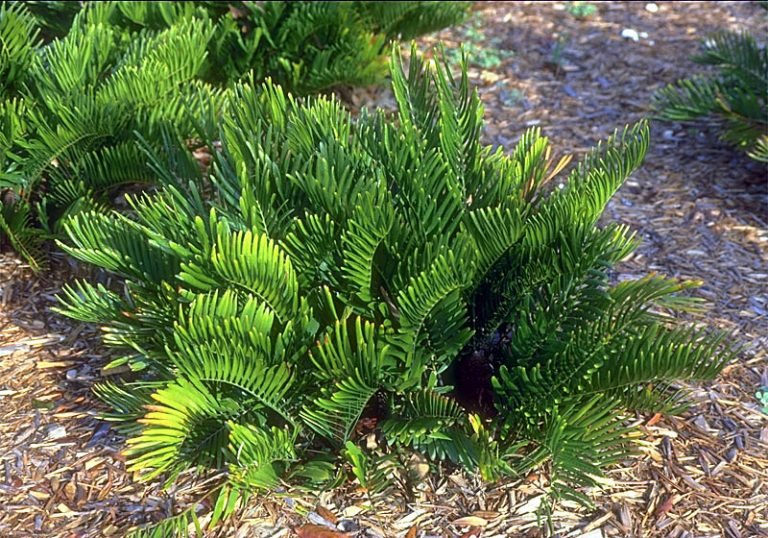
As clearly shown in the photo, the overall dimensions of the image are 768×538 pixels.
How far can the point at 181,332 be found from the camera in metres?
2.01

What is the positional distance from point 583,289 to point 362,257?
64 centimetres

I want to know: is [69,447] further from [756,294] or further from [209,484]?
[756,294]

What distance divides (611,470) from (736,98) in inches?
85.1

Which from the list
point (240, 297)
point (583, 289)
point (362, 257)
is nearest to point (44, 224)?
point (240, 297)

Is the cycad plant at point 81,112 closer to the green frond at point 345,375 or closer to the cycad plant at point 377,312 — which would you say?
the cycad plant at point 377,312

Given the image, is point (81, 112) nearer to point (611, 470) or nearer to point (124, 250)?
point (124, 250)

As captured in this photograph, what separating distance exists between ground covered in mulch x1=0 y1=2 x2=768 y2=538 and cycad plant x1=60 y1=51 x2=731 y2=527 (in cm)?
11

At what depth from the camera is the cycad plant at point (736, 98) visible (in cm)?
375

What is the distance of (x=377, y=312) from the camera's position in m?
2.34

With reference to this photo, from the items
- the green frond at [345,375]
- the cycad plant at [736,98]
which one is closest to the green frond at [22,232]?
the green frond at [345,375]

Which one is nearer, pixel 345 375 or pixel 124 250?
pixel 345 375

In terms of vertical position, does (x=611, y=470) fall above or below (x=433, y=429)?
below

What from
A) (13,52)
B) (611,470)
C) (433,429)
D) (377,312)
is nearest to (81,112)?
(13,52)

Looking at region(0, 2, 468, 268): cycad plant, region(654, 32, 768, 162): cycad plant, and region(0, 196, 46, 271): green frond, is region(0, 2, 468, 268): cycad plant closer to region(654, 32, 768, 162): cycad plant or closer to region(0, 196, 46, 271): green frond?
region(0, 196, 46, 271): green frond
